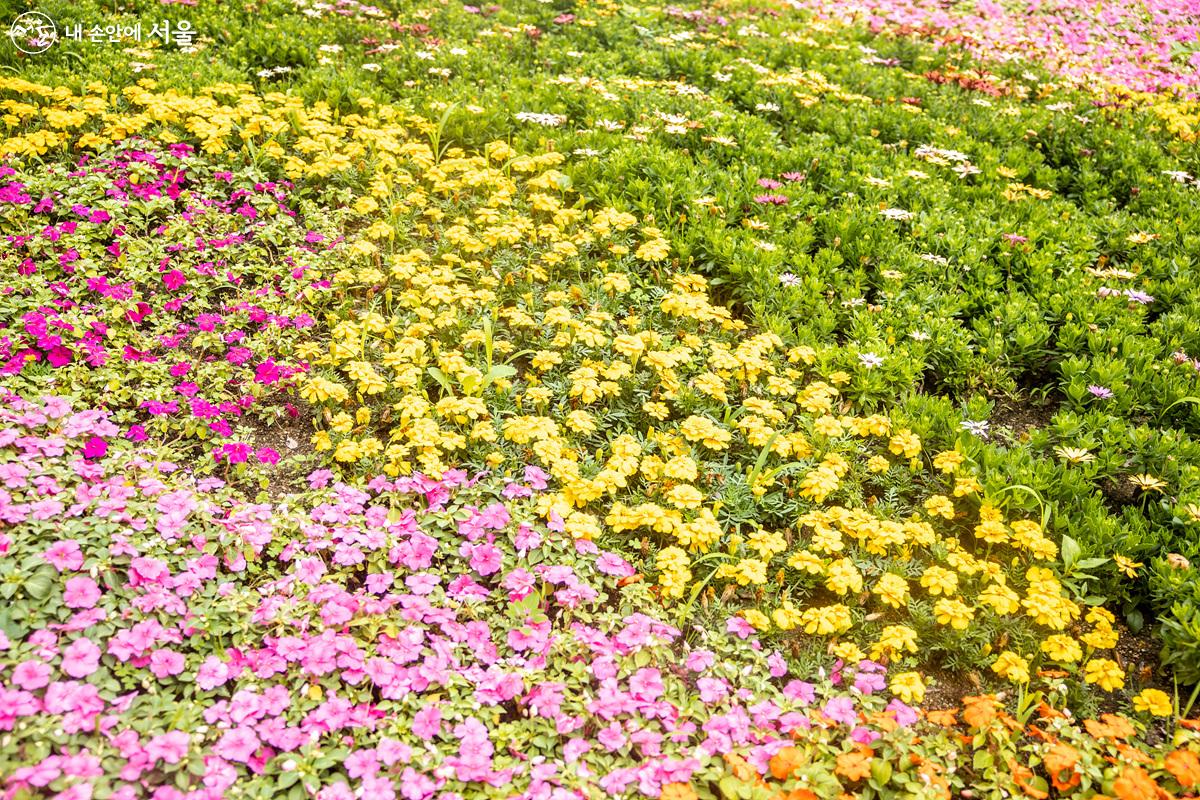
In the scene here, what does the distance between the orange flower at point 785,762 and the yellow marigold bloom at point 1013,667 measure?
111 cm

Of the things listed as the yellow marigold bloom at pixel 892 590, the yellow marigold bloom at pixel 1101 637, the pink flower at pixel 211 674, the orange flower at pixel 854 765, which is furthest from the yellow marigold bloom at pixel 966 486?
the pink flower at pixel 211 674

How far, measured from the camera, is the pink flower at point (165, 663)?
318 cm

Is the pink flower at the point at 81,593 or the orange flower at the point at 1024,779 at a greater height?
the pink flower at the point at 81,593

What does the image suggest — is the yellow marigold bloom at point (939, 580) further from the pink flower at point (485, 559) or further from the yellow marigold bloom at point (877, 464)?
the pink flower at point (485, 559)

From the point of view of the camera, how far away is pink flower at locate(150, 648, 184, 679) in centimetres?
318

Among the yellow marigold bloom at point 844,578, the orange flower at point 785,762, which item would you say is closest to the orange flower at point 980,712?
the yellow marigold bloom at point 844,578

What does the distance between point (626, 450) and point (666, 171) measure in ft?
10.3

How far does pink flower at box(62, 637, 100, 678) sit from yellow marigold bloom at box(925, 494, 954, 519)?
377 centimetres

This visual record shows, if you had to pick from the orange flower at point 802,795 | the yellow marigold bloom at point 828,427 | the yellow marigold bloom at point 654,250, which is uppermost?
the yellow marigold bloom at point 654,250

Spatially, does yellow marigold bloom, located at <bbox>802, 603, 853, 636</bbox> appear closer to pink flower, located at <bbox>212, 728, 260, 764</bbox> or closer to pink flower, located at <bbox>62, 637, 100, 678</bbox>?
pink flower, located at <bbox>212, 728, 260, 764</bbox>

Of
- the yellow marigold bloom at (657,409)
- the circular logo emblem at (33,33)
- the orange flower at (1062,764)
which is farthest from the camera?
the circular logo emblem at (33,33)

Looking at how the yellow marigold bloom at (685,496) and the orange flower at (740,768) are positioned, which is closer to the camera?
the orange flower at (740,768)

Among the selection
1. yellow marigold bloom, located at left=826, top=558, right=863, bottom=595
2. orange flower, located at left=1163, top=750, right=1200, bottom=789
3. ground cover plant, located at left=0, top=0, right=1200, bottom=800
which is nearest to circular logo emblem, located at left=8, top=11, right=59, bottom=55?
ground cover plant, located at left=0, top=0, right=1200, bottom=800

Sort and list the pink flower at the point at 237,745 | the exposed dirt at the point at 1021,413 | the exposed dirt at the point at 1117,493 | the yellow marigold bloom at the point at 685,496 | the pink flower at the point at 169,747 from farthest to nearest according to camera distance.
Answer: the exposed dirt at the point at 1021,413
the exposed dirt at the point at 1117,493
the yellow marigold bloom at the point at 685,496
the pink flower at the point at 237,745
the pink flower at the point at 169,747
